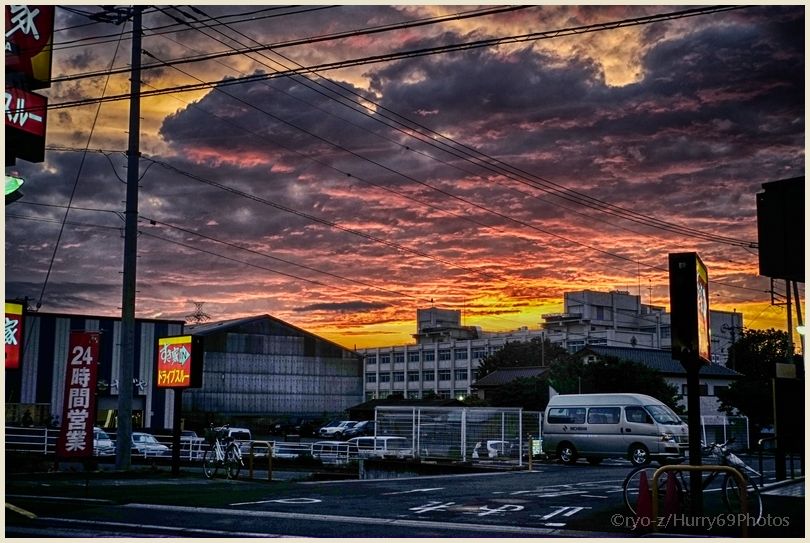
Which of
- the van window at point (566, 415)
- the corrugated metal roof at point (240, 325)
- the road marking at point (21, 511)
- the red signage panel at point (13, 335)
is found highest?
the corrugated metal roof at point (240, 325)

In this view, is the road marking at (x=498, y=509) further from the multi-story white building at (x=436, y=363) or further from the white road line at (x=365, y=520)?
the multi-story white building at (x=436, y=363)

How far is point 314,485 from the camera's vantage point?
21.1 m

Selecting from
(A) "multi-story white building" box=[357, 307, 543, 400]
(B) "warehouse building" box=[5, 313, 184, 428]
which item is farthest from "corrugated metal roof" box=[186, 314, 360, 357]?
(A) "multi-story white building" box=[357, 307, 543, 400]

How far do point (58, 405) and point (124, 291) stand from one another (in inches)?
1436

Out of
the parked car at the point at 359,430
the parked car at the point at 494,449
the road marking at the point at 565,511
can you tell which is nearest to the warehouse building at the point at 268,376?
the parked car at the point at 359,430

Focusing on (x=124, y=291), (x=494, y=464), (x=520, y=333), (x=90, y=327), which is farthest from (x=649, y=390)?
(x=520, y=333)

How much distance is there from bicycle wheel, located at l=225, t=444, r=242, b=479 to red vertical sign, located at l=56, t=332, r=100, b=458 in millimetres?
3923

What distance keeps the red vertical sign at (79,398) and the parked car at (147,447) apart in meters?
13.3

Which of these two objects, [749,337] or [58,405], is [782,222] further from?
[749,337]

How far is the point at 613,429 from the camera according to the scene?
3166 centimetres

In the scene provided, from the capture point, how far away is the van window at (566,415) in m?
33.0

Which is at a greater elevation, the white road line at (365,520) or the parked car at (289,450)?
the white road line at (365,520)

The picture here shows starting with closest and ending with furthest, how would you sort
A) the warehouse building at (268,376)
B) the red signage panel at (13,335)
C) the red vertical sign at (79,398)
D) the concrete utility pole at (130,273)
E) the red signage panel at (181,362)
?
the red vertical sign at (79,398), the concrete utility pole at (130,273), the red signage panel at (181,362), the red signage panel at (13,335), the warehouse building at (268,376)

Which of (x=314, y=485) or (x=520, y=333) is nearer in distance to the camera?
(x=314, y=485)
